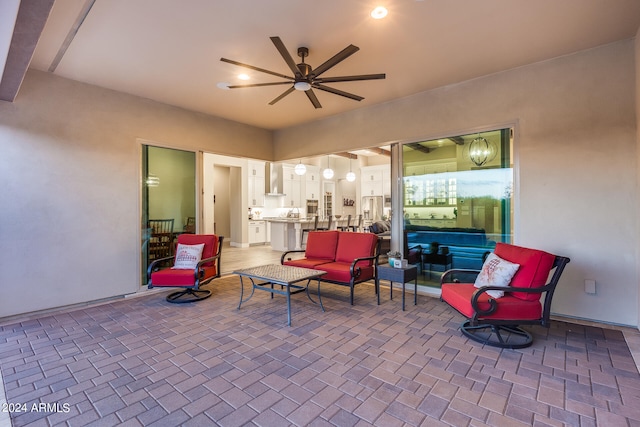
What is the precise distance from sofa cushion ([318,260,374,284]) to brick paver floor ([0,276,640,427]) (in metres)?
0.54

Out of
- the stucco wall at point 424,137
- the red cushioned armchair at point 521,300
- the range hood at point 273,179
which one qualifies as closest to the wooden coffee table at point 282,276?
the red cushioned armchair at point 521,300

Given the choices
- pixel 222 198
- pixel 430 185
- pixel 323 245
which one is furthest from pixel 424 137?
pixel 222 198

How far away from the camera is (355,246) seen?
14.7 feet

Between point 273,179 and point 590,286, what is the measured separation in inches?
338

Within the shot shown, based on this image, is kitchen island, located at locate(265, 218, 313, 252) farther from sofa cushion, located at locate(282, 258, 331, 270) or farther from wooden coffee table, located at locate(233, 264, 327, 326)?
wooden coffee table, located at locate(233, 264, 327, 326)

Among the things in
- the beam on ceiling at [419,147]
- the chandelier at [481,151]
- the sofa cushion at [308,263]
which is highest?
the beam on ceiling at [419,147]

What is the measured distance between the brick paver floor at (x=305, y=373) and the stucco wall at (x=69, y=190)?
55 cm

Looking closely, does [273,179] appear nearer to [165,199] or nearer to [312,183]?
[312,183]

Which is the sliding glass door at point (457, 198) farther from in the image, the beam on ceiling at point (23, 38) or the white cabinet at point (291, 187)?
the white cabinet at point (291, 187)

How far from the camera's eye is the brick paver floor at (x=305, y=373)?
72.9 inches

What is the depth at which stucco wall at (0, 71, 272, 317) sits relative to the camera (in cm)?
353

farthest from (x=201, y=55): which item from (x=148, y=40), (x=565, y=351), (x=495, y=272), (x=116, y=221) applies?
(x=565, y=351)

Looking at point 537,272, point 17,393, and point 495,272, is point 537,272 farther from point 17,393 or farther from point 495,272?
point 17,393

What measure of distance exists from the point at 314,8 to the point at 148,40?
170cm
